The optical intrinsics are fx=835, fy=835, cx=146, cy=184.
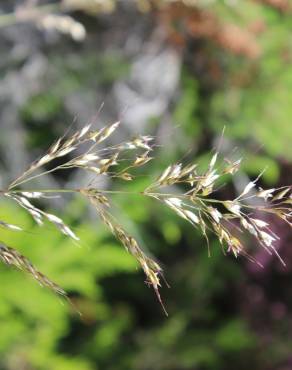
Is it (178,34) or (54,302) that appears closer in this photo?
(54,302)

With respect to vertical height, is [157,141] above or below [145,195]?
below

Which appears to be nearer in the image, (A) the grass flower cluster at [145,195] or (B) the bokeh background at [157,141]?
(A) the grass flower cluster at [145,195]

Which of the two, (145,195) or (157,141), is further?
(157,141)

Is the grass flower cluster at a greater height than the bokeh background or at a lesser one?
greater

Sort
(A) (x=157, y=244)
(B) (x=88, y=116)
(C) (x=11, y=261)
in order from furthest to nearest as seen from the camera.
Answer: (A) (x=157, y=244), (B) (x=88, y=116), (C) (x=11, y=261)

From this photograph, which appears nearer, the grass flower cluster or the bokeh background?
the grass flower cluster

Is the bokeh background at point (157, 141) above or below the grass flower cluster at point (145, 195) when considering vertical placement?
below

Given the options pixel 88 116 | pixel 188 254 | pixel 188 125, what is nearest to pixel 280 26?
pixel 188 125

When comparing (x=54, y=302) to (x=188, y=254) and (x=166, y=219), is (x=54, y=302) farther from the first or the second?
(x=188, y=254)
